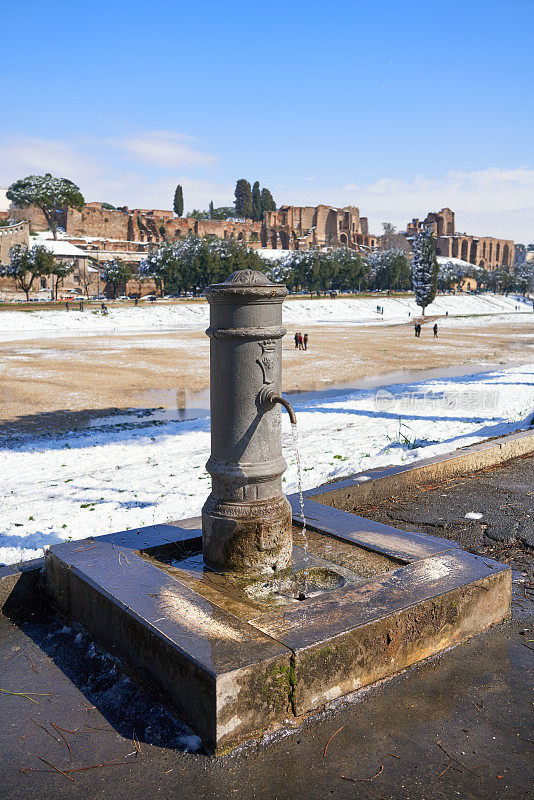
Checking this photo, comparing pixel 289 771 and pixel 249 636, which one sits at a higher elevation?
pixel 249 636

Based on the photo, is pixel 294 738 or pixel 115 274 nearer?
pixel 294 738

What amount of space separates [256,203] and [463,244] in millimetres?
49495

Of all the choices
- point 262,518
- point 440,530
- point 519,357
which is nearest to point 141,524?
point 262,518

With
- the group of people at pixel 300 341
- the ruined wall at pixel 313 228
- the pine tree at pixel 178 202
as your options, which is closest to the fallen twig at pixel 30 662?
the group of people at pixel 300 341

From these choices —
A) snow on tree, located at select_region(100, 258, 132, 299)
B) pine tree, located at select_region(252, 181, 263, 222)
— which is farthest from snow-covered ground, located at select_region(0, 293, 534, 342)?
pine tree, located at select_region(252, 181, 263, 222)

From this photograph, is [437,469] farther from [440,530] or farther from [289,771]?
[289,771]

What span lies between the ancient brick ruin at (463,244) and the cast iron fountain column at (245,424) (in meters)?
157

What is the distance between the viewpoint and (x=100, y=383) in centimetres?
2116

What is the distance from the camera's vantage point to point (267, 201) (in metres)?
153

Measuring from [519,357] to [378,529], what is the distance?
27.3m

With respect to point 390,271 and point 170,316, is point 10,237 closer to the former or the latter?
point 170,316

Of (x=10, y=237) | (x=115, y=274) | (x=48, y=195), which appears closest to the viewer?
(x=115, y=274)

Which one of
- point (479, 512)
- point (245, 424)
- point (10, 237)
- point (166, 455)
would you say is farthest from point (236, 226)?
point (245, 424)

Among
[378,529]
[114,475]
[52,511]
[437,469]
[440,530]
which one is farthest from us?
[114,475]
